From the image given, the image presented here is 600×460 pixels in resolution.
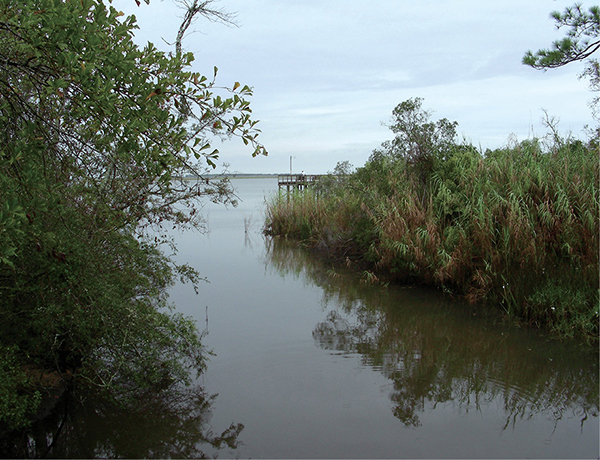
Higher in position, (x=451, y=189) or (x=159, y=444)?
(x=451, y=189)

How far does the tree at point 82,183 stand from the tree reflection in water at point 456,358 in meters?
2.21

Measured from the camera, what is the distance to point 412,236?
882 centimetres

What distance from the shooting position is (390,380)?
521cm

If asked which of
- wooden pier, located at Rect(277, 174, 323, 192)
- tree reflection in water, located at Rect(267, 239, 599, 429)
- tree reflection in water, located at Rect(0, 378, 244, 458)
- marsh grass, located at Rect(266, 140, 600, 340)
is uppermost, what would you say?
wooden pier, located at Rect(277, 174, 323, 192)

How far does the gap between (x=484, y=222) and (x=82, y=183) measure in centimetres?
577

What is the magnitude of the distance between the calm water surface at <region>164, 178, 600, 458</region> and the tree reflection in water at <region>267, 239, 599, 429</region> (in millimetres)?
17

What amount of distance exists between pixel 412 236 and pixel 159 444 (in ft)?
19.5

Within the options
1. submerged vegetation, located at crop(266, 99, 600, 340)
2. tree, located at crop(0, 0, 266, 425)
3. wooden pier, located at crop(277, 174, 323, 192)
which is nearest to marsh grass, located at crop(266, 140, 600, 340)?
submerged vegetation, located at crop(266, 99, 600, 340)

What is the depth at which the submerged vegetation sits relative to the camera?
6.69 meters

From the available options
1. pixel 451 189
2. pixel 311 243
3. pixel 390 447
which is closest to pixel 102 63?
pixel 390 447

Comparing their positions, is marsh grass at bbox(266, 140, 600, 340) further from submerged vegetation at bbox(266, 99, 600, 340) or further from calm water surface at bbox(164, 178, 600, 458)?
calm water surface at bbox(164, 178, 600, 458)

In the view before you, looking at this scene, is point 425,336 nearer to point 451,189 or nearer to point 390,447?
point 390,447

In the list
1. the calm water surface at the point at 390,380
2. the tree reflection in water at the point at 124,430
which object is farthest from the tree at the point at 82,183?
the calm water surface at the point at 390,380

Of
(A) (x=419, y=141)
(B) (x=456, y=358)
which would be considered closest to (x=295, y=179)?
(A) (x=419, y=141)
